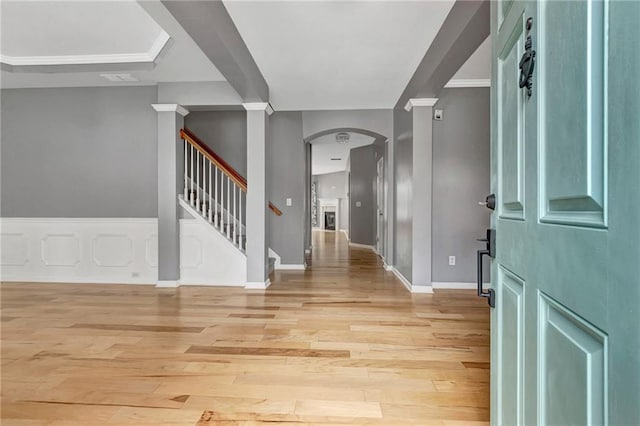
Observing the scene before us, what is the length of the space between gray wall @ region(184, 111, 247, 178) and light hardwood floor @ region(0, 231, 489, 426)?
2.29 m

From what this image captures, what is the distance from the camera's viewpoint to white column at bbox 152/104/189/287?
3.78 metres

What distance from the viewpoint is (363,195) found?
312 inches

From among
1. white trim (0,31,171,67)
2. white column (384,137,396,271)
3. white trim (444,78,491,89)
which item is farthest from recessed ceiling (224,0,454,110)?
white trim (0,31,171,67)

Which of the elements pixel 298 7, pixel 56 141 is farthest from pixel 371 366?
pixel 56 141

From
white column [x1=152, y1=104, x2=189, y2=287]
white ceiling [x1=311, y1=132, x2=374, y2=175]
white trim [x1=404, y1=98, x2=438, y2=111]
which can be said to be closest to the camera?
white trim [x1=404, y1=98, x2=438, y2=111]

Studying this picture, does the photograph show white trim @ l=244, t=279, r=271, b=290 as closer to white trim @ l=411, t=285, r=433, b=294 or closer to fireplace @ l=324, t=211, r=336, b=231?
white trim @ l=411, t=285, r=433, b=294

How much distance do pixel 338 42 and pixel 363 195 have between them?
5.42 m

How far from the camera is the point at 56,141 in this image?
400 centimetres

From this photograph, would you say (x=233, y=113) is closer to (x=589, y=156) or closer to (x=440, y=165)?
(x=440, y=165)

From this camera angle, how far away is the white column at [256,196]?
3.73 meters

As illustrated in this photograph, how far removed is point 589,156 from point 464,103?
Answer: 12.0ft

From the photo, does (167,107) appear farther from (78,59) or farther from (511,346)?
(511,346)

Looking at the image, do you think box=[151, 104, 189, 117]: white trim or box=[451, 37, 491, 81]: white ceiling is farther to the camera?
box=[151, 104, 189, 117]: white trim

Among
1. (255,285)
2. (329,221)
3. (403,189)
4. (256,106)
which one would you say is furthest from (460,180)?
(329,221)
